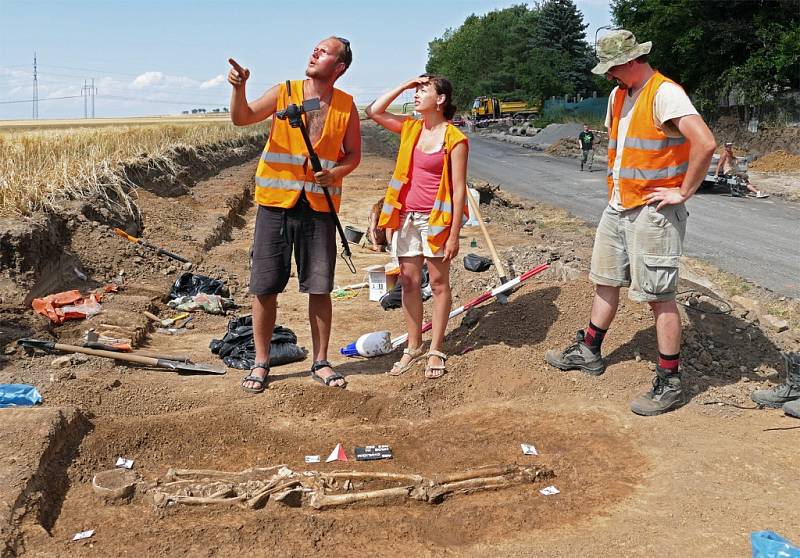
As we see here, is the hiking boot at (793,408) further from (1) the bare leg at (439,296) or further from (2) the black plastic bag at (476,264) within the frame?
(2) the black plastic bag at (476,264)

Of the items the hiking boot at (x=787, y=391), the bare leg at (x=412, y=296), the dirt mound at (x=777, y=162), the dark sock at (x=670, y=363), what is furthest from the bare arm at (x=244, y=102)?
the dirt mound at (x=777, y=162)

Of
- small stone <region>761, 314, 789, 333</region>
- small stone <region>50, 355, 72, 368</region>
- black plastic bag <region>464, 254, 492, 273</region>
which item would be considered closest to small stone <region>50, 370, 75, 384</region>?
small stone <region>50, 355, 72, 368</region>

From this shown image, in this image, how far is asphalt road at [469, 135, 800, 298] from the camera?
30.0ft

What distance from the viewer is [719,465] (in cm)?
367

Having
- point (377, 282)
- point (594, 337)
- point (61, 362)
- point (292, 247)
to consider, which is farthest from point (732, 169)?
point (61, 362)

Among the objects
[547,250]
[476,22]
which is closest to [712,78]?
[547,250]

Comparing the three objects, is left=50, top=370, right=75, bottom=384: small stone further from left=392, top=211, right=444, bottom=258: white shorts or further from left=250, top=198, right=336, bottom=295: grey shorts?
left=392, top=211, right=444, bottom=258: white shorts

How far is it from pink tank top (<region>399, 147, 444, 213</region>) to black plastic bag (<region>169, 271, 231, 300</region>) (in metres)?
3.38

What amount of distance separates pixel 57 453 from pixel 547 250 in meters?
5.36

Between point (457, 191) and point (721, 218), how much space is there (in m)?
9.78

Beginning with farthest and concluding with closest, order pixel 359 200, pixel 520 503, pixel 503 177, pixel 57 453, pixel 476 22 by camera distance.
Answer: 1. pixel 476 22
2. pixel 503 177
3. pixel 359 200
4. pixel 57 453
5. pixel 520 503

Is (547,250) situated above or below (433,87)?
below

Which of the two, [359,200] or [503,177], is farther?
[503,177]

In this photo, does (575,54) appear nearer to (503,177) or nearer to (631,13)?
(631,13)
